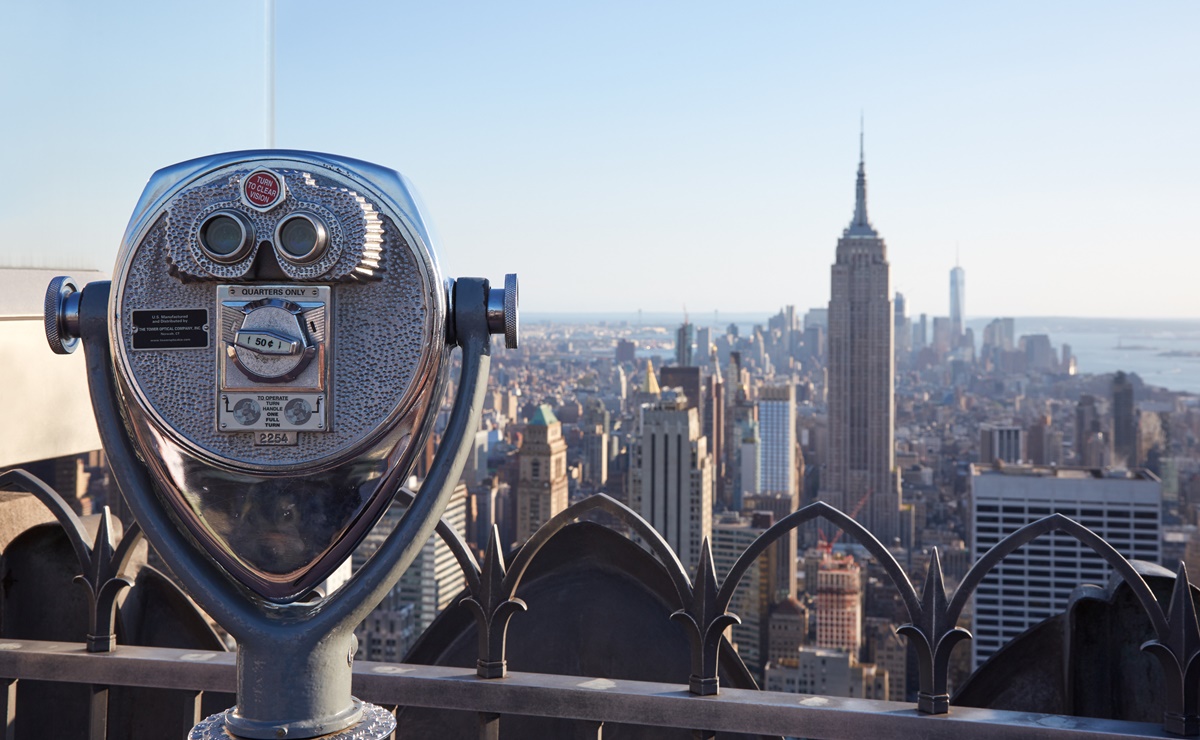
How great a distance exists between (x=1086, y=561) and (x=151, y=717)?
33478 millimetres

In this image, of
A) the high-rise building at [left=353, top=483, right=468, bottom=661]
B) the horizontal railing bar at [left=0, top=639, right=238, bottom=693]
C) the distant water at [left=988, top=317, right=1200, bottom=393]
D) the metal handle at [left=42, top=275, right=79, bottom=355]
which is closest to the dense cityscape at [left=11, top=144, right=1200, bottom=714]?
the high-rise building at [left=353, top=483, right=468, bottom=661]

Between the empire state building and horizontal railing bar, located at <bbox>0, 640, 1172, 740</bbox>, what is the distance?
140 feet

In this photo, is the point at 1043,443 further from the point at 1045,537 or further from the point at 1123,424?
the point at 1045,537

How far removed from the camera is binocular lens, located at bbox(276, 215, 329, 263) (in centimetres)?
98

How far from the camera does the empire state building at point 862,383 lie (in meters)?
49.7

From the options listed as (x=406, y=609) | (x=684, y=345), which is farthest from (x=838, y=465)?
(x=406, y=609)

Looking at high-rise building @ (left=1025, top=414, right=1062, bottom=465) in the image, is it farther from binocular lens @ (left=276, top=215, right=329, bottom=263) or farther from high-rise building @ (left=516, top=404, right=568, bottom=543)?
binocular lens @ (left=276, top=215, right=329, bottom=263)

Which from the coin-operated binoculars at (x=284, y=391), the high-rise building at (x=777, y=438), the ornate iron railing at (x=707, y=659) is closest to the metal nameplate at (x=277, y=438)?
the coin-operated binoculars at (x=284, y=391)

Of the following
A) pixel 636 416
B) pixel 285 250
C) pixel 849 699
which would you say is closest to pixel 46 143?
pixel 285 250

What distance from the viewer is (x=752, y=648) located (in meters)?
27.7

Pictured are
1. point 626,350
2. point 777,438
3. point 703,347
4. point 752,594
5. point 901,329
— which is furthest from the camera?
point 901,329

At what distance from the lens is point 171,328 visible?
3.33 feet

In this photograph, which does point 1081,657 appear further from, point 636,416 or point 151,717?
point 636,416

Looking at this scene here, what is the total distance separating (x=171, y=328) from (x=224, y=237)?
106 millimetres
